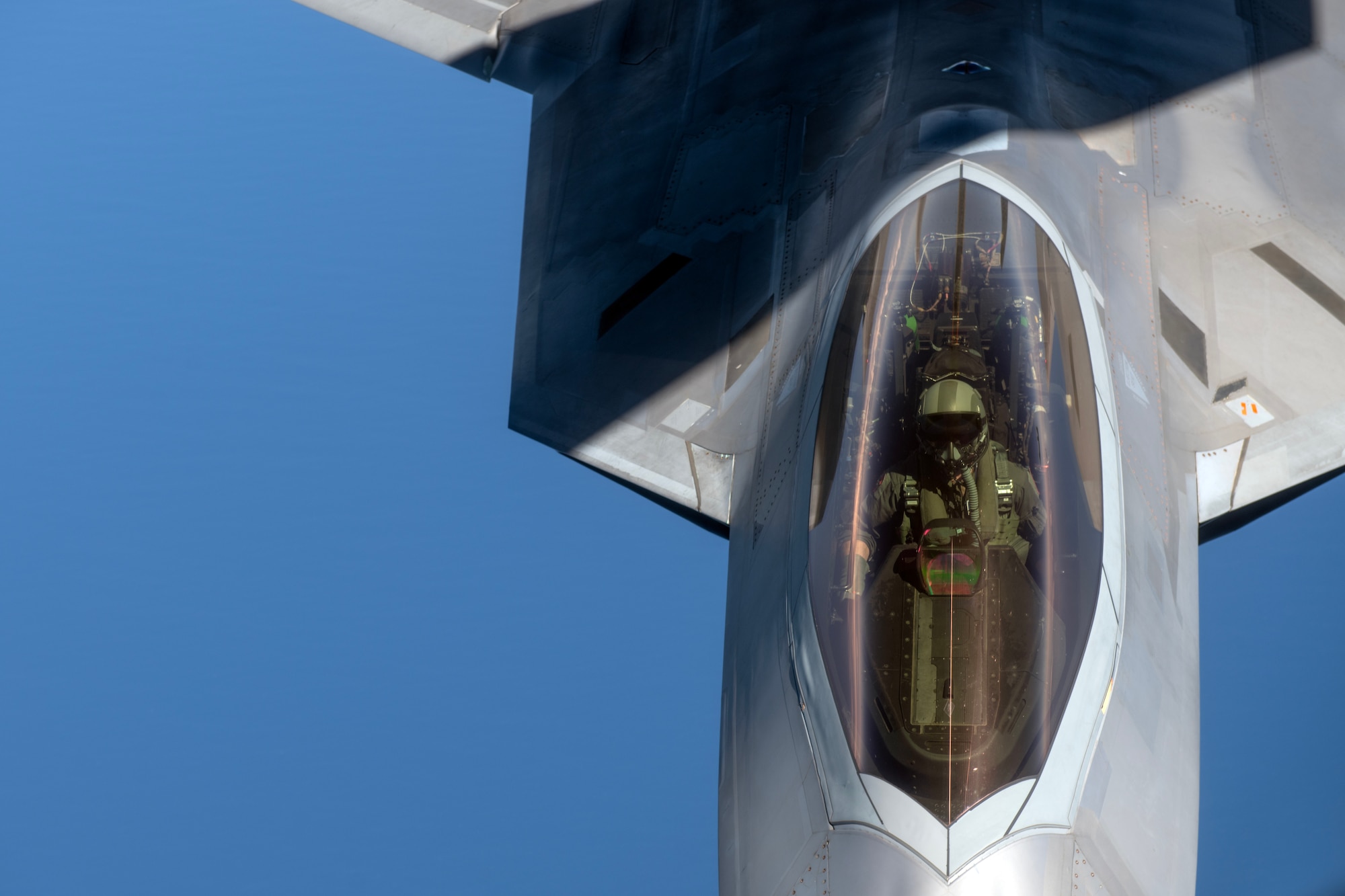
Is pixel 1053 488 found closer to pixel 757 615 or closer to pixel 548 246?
pixel 757 615

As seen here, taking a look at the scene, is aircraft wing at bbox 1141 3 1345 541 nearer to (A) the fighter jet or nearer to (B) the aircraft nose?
(A) the fighter jet

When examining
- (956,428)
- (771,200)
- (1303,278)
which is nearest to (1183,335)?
(1303,278)

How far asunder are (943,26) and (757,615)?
3813 mm

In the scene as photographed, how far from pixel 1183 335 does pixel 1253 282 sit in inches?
26.7

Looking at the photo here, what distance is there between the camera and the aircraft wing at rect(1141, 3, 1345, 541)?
5531 millimetres

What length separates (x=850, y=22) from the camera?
724 centimetres

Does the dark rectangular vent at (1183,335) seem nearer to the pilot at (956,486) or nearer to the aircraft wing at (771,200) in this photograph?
the aircraft wing at (771,200)

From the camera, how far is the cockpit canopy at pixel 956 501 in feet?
12.4

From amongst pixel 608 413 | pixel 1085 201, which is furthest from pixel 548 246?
pixel 1085 201

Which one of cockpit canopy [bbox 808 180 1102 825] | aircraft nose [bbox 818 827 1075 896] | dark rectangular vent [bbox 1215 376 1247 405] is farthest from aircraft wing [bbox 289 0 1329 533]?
aircraft nose [bbox 818 827 1075 896]

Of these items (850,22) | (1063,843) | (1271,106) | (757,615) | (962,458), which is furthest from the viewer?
(850,22)

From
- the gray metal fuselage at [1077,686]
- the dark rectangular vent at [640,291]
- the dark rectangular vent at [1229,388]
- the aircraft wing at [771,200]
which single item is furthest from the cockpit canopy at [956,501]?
the dark rectangular vent at [640,291]

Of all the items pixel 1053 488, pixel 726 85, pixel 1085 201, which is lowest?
pixel 1053 488

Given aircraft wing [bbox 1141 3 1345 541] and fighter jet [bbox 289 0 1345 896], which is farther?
aircraft wing [bbox 1141 3 1345 541]
